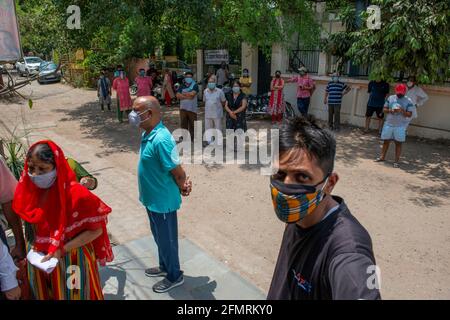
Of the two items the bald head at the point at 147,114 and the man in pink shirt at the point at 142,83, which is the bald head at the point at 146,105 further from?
the man in pink shirt at the point at 142,83

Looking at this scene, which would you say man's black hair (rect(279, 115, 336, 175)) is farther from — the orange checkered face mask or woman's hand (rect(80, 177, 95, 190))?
woman's hand (rect(80, 177, 95, 190))

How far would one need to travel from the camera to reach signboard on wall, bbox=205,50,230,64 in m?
14.5

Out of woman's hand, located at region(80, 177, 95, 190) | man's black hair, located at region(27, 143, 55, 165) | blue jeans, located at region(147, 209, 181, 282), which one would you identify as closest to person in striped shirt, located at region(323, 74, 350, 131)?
blue jeans, located at region(147, 209, 181, 282)

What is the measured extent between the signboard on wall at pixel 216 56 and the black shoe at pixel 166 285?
466 inches

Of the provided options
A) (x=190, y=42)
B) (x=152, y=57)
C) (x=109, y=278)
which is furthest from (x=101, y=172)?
(x=152, y=57)

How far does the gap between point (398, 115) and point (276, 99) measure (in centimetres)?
440

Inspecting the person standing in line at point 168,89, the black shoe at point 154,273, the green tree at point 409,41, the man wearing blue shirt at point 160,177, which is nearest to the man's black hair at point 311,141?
the man wearing blue shirt at point 160,177

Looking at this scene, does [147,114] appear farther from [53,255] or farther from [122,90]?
[122,90]

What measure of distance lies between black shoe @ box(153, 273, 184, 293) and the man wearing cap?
5.28m

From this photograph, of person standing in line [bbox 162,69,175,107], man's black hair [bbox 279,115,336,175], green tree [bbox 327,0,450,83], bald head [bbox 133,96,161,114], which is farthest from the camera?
person standing in line [bbox 162,69,175,107]

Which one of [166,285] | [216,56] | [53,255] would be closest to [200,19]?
[216,56]

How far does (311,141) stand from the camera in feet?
5.10
